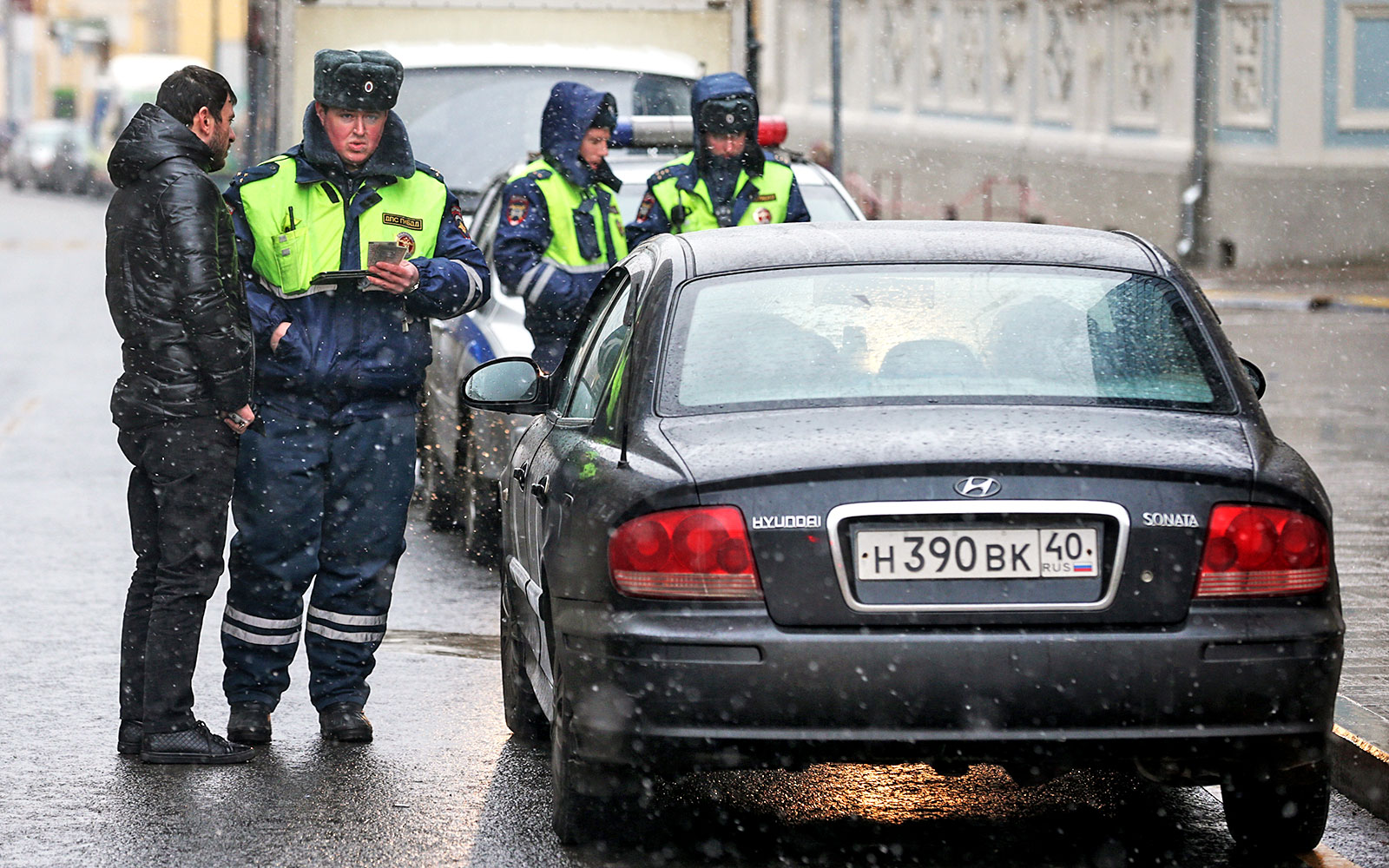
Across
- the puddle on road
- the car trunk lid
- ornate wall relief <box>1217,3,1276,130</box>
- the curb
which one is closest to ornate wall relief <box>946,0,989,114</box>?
ornate wall relief <box>1217,3,1276,130</box>

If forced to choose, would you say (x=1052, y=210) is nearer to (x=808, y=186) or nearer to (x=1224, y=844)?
(x=808, y=186)

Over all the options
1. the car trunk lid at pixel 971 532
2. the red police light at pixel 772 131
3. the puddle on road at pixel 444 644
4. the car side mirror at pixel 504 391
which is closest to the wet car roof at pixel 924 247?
the car side mirror at pixel 504 391

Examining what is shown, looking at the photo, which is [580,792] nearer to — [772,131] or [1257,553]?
[1257,553]

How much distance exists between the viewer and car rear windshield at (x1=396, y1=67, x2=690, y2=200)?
13797mm

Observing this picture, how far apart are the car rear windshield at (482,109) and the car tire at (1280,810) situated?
8.51 metres

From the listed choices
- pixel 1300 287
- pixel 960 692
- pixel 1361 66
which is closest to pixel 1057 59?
pixel 1361 66

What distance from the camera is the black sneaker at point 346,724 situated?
22.4 feet

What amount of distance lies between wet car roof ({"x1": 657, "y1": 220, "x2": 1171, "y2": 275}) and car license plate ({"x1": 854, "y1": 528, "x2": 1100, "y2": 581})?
3.36 ft

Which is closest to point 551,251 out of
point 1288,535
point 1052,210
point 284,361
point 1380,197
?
point 284,361

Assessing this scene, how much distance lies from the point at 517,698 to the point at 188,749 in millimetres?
894

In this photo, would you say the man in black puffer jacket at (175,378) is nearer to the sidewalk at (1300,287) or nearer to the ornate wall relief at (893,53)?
the sidewalk at (1300,287)

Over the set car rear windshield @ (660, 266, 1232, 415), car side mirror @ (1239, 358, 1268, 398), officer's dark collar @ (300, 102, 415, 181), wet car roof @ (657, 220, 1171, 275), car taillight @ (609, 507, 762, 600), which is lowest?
car taillight @ (609, 507, 762, 600)

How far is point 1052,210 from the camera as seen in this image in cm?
3316

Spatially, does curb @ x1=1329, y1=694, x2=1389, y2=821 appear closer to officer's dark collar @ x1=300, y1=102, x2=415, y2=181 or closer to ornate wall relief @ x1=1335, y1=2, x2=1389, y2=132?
officer's dark collar @ x1=300, y1=102, x2=415, y2=181
